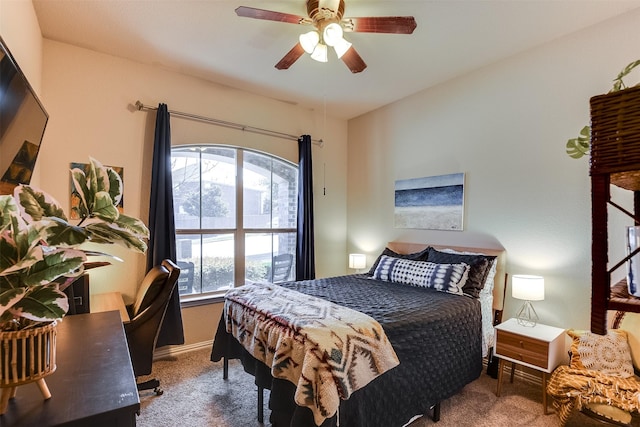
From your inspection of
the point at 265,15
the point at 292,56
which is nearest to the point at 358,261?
the point at 292,56

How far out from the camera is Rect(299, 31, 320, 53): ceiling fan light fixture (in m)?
2.07

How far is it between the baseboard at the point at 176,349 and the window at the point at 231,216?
52 cm

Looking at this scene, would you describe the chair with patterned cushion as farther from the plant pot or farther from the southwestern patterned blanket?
the plant pot

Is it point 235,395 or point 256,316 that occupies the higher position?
point 256,316

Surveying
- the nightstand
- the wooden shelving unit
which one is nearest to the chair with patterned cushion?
the nightstand

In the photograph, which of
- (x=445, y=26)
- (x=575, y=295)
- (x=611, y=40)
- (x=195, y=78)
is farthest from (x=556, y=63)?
(x=195, y=78)

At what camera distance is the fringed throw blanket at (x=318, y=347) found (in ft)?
5.31

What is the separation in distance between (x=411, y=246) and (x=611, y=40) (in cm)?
241

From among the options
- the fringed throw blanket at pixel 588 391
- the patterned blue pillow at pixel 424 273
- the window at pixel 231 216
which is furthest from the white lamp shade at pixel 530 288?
the window at pixel 231 216

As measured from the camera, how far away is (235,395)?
8.10ft

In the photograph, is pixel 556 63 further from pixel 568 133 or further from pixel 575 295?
pixel 575 295

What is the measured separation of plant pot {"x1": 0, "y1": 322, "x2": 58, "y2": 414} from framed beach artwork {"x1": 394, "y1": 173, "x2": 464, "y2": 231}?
330cm

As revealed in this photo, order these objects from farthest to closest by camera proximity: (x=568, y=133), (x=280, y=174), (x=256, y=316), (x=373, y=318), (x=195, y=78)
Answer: (x=280, y=174) < (x=195, y=78) < (x=568, y=133) < (x=256, y=316) < (x=373, y=318)

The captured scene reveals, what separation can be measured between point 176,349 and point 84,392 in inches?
103
